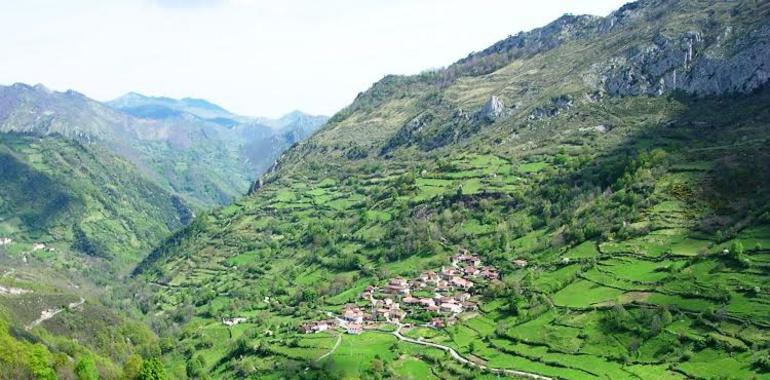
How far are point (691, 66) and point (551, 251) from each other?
8932cm

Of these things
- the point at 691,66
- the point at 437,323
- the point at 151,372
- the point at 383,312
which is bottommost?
the point at 437,323

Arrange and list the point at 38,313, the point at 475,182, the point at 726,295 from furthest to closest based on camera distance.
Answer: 1. the point at 475,182
2. the point at 38,313
3. the point at 726,295

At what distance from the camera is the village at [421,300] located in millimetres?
98875

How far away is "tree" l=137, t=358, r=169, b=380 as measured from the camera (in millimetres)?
77250

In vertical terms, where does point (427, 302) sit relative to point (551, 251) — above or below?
below

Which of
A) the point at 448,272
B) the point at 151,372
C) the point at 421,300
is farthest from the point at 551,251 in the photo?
the point at 151,372

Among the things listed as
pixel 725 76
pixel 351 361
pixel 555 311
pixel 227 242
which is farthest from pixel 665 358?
pixel 227 242

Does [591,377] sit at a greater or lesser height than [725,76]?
lesser

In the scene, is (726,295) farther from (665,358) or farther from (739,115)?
(739,115)

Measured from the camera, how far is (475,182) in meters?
152

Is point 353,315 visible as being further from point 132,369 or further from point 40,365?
point 40,365

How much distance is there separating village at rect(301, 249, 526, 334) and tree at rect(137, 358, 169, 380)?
26.9 metres

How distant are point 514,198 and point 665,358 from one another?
67.7m

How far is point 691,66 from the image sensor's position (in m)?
170
